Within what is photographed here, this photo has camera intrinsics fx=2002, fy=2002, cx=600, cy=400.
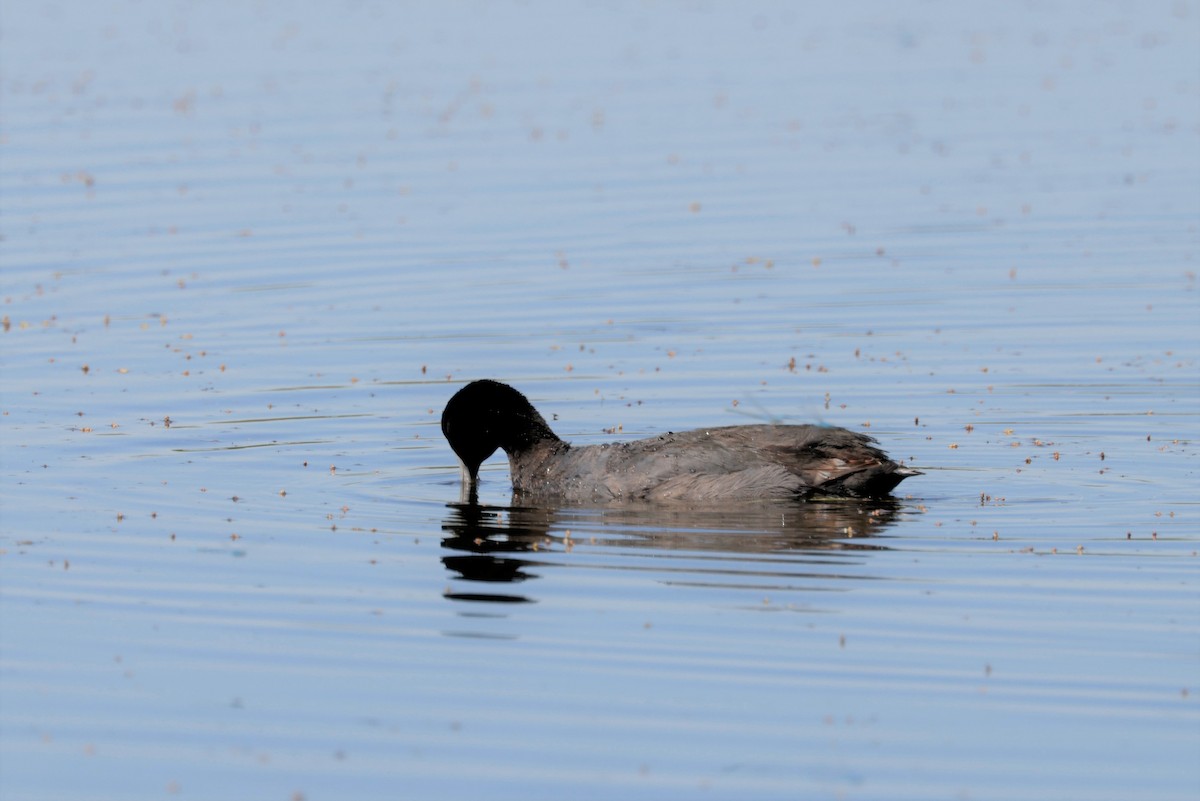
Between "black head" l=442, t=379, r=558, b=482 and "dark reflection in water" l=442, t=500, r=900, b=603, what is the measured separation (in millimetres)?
527

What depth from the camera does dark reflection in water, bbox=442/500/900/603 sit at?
508 inches

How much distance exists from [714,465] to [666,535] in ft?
3.69

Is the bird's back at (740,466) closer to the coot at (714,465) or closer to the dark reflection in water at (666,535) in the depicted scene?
the coot at (714,465)

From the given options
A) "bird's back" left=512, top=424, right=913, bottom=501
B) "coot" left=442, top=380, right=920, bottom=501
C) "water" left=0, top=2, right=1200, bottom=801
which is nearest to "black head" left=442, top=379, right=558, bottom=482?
"coot" left=442, top=380, right=920, bottom=501

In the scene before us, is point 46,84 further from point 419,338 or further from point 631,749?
point 631,749

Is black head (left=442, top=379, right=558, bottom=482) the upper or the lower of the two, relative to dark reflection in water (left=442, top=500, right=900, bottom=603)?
upper

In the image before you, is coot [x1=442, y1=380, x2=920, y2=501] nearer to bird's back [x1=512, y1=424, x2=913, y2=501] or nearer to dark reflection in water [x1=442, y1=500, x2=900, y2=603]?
bird's back [x1=512, y1=424, x2=913, y2=501]

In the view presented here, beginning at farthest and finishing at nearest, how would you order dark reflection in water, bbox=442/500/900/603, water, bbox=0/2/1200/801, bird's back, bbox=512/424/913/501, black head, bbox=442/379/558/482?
black head, bbox=442/379/558/482 → bird's back, bbox=512/424/913/501 → dark reflection in water, bbox=442/500/900/603 → water, bbox=0/2/1200/801

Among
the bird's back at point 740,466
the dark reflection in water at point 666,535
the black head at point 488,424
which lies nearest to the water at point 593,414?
the dark reflection in water at point 666,535

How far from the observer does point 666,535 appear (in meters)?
13.8

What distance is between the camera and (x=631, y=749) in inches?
377

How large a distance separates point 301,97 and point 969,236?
50.3 ft

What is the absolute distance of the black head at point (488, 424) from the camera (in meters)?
15.7

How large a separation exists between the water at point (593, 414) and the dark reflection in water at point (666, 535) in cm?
5
